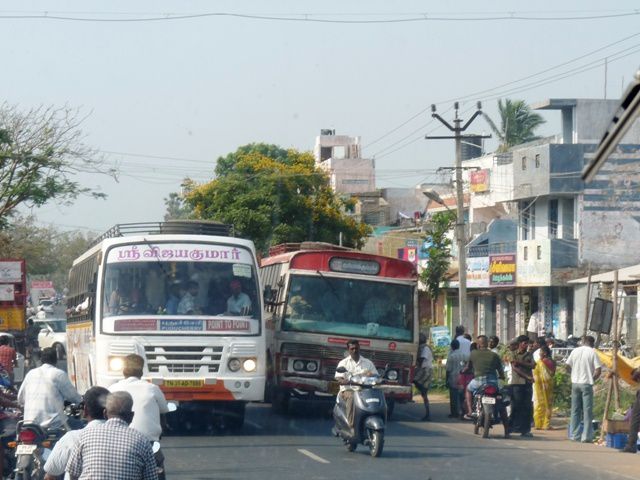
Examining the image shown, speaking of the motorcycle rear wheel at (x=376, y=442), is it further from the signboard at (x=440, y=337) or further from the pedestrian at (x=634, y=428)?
the signboard at (x=440, y=337)

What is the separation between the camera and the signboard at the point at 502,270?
4355 cm

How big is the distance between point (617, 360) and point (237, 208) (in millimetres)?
30939

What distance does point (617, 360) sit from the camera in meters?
18.6

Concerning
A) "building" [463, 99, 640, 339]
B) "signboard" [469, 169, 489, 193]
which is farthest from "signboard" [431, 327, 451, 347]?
"signboard" [469, 169, 489, 193]

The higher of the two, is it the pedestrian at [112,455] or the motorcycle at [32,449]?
the pedestrian at [112,455]

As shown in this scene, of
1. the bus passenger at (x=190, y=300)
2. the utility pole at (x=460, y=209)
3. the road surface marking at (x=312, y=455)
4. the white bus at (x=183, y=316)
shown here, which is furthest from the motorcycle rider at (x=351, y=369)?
the utility pole at (x=460, y=209)

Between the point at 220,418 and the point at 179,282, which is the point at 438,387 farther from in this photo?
the point at 179,282

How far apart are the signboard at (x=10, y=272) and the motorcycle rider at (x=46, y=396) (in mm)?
21224

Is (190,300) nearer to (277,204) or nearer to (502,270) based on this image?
(502,270)

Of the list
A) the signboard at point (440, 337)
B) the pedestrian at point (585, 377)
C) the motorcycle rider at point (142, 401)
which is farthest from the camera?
the signboard at point (440, 337)

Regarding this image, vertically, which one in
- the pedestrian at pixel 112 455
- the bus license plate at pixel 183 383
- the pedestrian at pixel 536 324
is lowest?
the bus license plate at pixel 183 383

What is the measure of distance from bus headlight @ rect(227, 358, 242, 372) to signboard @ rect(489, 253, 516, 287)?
2768cm

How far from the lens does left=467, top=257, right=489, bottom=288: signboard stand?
45688 mm

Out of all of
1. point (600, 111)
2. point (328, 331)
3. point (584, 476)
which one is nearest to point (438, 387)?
point (328, 331)
